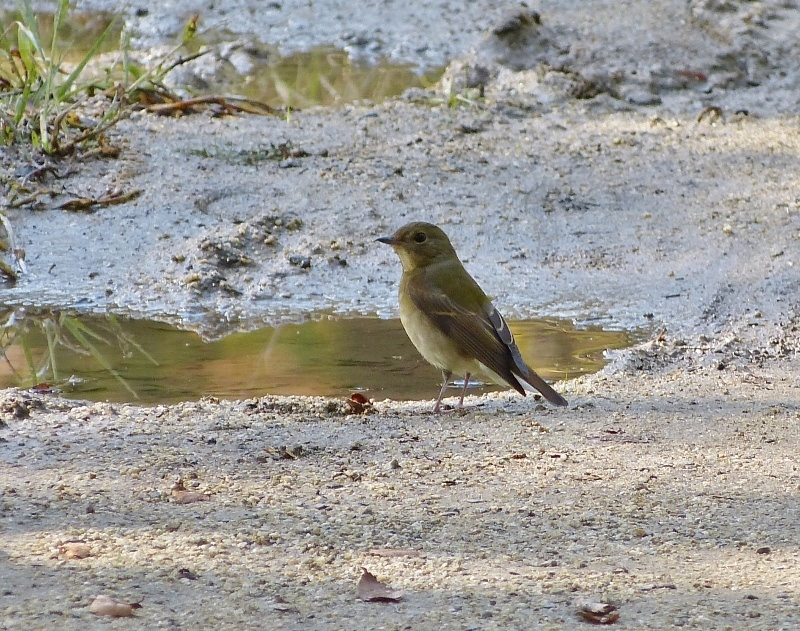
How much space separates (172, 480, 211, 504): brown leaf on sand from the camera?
3.99 meters

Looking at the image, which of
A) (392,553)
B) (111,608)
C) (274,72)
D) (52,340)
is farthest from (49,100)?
(111,608)

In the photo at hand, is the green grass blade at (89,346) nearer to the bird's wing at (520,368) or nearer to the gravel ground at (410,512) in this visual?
the gravel ground at (410,512)

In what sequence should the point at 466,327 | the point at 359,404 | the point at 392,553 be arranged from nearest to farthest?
1. the point at 392,553
2. the point at 359,404
3. the point at 466,327

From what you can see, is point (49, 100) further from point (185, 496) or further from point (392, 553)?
point (392, 553)

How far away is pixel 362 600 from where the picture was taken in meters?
3.30

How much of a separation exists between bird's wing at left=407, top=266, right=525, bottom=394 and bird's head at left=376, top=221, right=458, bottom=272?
0.85 feet

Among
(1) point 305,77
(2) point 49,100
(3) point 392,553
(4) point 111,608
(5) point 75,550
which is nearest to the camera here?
(4) point 111,608

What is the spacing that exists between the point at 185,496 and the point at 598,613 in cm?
143

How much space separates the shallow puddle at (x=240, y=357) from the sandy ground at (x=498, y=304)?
0.84 ft

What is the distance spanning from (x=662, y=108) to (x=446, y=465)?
6.61 m

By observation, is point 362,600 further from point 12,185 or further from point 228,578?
point 12,185

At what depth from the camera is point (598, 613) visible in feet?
10.6

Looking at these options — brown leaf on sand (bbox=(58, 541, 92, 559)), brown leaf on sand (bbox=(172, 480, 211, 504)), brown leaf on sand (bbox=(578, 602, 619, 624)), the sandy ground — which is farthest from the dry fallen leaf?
brown leaf on sand (bbox=(578, 602, 619, 624))

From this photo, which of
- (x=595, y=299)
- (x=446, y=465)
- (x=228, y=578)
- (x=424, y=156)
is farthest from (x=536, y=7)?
(x=228, y=578)
